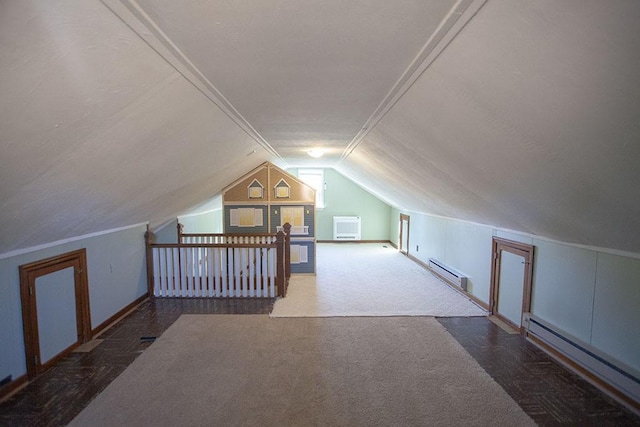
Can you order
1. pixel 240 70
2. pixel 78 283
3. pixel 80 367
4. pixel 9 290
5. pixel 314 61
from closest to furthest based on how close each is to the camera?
pixel 314 61 < pixel 240 70 < pixel 9 290 < pixel 80 367 < pixel 78 283

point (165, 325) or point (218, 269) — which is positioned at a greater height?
point (218, 269)

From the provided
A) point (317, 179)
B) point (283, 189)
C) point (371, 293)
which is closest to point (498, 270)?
point (371, 293)

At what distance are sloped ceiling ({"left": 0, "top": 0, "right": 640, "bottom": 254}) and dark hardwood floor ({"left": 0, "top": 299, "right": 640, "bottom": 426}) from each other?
127 centimetres

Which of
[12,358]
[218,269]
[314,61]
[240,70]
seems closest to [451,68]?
[314,61]

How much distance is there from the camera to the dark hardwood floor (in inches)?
92.4

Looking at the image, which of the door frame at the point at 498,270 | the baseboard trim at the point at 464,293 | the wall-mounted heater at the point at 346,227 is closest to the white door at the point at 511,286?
the door frame at the point at 498,270

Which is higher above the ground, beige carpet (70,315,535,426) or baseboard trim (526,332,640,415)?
baseboard trim (526,332,640,415)

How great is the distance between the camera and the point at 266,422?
2254 mm

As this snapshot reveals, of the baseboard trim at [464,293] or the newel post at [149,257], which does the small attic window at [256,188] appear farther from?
the baseboard trim at [464,293]

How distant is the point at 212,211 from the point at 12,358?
5.60 metres

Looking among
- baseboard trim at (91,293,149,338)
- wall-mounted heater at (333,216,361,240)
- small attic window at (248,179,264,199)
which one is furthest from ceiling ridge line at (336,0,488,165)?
wall-mounted heater at (333,216,361,240)

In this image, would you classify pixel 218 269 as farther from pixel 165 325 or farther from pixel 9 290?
pixel 9 290

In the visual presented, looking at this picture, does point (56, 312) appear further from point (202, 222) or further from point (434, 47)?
point (202, 222)

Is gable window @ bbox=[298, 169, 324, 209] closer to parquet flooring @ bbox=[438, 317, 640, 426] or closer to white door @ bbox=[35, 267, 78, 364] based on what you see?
parquet flooring @ bbox=[438, 317, 640, 426]
